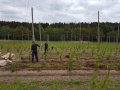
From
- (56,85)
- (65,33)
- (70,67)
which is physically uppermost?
(65,33)

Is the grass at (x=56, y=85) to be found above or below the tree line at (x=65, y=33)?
below

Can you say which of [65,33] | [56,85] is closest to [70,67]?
[56,85]

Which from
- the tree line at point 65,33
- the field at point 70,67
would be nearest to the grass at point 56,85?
the field at point 70,67

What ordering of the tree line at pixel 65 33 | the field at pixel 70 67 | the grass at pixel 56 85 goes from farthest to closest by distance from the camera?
1. the tree line at pixel 65 33
2. the grass at pixel 56 85
3. the field at pixel 70 67

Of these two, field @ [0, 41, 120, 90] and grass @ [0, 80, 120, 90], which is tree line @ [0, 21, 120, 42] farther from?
grass @ [0, 80, 120, 90]

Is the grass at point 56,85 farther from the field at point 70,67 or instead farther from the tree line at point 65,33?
the tree line at point 65,33

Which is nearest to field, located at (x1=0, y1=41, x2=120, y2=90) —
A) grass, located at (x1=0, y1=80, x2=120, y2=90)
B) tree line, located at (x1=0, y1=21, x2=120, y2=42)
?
grass, located at (x1=0, y1=80, x2=120, y2=90)

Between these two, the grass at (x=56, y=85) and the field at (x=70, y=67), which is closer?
the field at (x=70, y=67)

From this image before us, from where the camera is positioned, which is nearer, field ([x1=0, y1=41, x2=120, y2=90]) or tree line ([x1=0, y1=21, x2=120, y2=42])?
field ([x1=0, y1=41, x2=120, y2=90])

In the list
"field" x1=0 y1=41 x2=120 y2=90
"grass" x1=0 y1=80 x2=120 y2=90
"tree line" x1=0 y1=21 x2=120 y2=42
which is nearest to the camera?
"field" x1=0 y1=41 x2=120 y2=90

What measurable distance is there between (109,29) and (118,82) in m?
50.2

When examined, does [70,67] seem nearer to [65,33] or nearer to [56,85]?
[56,85]

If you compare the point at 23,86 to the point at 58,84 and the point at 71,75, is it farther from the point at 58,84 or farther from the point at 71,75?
the point at 71,75

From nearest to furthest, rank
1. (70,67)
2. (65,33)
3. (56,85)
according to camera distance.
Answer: (56,85)
(70,67)
(65,33)
